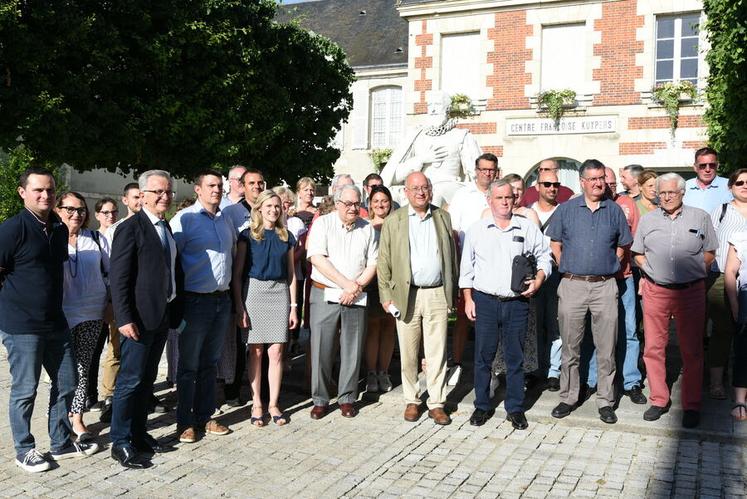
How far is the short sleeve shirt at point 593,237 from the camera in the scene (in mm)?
5816

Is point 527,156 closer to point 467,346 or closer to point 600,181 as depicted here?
point 467,346

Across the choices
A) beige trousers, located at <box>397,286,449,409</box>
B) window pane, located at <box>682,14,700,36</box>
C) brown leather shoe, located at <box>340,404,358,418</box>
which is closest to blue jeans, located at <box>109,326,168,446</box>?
brown leather shoe, located at <box>340,404,358,418</box>

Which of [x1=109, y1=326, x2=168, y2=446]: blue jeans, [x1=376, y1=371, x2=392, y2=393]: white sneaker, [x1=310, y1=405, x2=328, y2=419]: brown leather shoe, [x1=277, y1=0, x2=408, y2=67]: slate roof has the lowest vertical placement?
[x1=310, y1=405, x2=328, y2=419]: brown leather shoe

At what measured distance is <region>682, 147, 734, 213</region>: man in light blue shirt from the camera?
6883 millimetres

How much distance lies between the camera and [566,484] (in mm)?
4633

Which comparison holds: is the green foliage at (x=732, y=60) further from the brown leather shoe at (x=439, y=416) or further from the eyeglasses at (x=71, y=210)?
the eyeglasses at (x=71, y=210)

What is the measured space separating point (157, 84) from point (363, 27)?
1552 centimetres

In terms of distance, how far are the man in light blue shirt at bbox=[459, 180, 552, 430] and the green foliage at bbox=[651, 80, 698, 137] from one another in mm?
14078

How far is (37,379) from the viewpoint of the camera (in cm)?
486

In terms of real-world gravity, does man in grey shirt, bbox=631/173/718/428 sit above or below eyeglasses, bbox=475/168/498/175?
below

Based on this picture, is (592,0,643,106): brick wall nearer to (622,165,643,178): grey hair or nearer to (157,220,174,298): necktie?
(622,165,643,178): grey hair

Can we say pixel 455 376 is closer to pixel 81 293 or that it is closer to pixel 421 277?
pixel 421 277

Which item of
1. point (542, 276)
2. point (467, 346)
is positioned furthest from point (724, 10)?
point (542, 276)

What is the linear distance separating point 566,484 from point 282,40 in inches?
671
